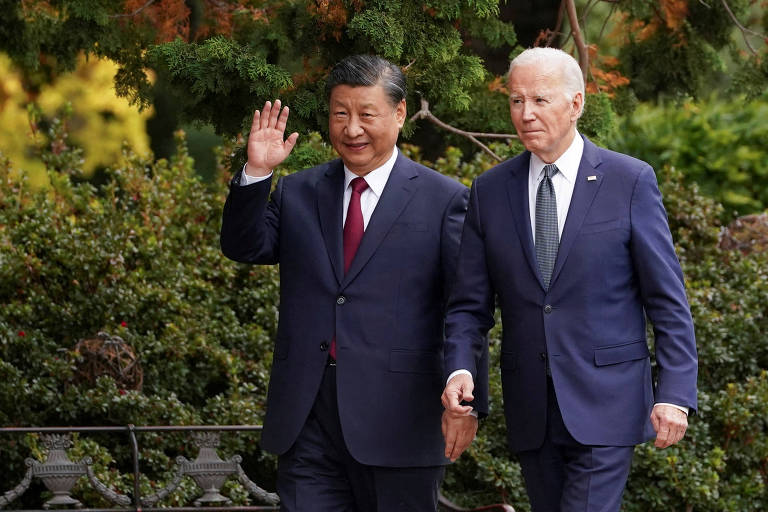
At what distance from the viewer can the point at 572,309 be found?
12.1 ft

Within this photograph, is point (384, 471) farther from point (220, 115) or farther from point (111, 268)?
Result: point (111, 268)

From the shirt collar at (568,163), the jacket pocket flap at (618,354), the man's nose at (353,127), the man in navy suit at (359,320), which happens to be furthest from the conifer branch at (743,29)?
the jacket pocket flap at (618,354)

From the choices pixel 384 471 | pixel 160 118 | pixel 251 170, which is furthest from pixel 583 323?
pixel 160 118

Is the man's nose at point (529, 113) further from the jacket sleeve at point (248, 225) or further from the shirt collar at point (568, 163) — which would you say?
the jacket sleeve at point (248, 225)

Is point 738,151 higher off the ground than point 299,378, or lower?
higher

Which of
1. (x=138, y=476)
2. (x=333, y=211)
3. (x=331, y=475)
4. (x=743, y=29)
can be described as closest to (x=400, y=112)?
(x=333, y=211)

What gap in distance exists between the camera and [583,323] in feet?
12.0

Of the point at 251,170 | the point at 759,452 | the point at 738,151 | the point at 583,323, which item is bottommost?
the point at 759,452

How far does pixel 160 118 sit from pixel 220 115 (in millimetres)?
9994

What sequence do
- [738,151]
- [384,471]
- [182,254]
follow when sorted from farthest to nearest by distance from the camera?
[738,151], [182,254], [384,471]

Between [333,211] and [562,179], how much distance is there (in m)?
Result: 0.80

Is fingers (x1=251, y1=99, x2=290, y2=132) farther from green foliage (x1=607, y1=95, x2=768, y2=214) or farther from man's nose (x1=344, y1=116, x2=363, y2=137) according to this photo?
green foliage (x1=607, y1=95, x2=768, y2=214)

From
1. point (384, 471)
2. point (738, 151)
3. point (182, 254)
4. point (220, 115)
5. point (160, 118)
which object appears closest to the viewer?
point (384, 471)

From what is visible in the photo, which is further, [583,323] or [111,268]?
[111,268]
